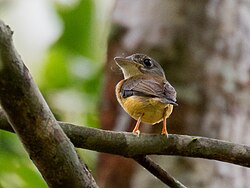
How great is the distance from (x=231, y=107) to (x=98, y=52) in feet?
4.30

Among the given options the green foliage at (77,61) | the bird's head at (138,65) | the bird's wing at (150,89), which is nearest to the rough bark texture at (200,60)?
the green foliage at (77,61)

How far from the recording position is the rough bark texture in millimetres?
4379

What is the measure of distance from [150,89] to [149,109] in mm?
123

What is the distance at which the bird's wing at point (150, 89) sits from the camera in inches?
119

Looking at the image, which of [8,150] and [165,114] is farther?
[8,150]

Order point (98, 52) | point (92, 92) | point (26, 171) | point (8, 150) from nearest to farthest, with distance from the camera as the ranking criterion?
point (26, 171) → point (8, 150) → point (92, 92) → point (98, 52)

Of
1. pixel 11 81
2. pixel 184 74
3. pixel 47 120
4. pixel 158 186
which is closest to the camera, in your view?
pixel 11 81

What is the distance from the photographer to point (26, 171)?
3.02 metres

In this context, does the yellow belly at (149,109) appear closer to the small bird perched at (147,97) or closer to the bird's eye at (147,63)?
the small bird perched at (147,97)

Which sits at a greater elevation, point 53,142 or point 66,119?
point 53,142

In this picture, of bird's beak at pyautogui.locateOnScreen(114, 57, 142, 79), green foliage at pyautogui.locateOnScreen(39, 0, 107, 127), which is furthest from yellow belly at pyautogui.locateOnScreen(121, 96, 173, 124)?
green foliage at pyautogui.locateOnScreen(39, 0, 107, 127)

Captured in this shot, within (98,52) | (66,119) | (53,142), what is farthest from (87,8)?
(53,142)

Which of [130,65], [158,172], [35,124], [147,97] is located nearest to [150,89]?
[147,97]

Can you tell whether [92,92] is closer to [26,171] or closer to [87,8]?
[87,8]
